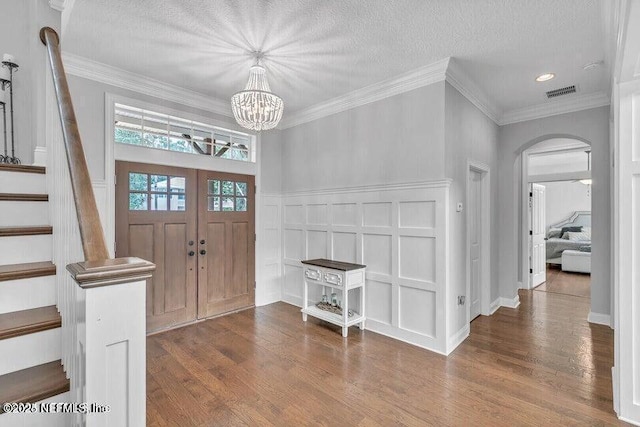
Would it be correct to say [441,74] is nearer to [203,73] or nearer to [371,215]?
[371,215]

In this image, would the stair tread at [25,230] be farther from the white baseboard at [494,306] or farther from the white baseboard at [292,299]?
the white baseboard at [494,306]

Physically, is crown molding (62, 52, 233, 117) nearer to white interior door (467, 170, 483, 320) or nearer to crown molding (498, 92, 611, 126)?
white interior door (467, 170, 483, 320)

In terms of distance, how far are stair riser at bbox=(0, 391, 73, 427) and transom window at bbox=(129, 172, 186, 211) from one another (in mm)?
2525

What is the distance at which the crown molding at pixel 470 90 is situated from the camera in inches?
123

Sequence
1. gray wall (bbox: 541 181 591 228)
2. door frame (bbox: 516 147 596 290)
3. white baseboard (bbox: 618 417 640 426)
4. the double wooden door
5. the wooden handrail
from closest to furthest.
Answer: the wooden handrail
white baseboard (bbox: 618 417 640 426)
the double wooden door
door frame (bbox: 516 147 596 290)
gray wall (bbox: 541 181 591 228)

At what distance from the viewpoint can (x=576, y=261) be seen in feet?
22.7

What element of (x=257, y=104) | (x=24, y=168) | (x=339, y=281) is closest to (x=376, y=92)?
(x=257, y=104)

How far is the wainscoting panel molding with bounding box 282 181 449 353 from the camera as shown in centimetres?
310

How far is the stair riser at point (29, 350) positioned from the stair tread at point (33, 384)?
3 centimetres

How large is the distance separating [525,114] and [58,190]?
5.12 meters

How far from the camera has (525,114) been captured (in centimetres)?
425

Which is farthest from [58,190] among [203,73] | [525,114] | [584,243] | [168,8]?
[584,243]

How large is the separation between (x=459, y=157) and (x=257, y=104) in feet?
7.27

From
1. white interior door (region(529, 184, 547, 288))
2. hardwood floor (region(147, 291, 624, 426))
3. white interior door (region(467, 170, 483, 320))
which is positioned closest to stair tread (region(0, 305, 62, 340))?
hardwood floor (region(147, 291, 624, 426))
